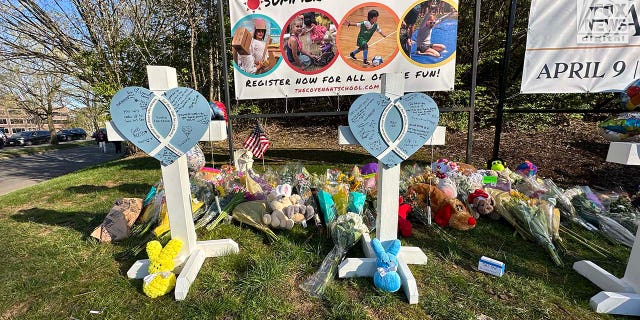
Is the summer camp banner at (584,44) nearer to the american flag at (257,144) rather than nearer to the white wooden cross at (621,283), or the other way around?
the white wooden cross at (621,283)

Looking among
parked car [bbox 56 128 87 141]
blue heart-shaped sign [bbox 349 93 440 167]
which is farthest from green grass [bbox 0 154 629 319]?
parked car [bbox 56 128 87 141]

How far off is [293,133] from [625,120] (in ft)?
29.5

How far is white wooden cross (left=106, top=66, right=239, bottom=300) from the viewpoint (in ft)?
6.94

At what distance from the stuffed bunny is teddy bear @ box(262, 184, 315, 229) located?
0.99 metres

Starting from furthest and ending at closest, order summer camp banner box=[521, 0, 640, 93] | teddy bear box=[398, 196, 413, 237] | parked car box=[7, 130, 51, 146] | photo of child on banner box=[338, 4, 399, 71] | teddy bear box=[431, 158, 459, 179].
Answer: parked car box=[7, 130, 51, 146] → photo of child on banner box=[338, 4, 399, 71] → summer camp banner box=[521, 0, 640, 93] → teddy bear box=[431, 158, 459, 179] → teddy bear box=[398, 196, 413, 237]

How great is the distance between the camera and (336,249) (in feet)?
7.83

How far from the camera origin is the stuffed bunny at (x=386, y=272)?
76.1 inches

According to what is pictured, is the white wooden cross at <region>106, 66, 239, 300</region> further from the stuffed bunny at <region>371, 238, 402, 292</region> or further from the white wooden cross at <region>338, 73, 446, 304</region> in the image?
the stuffed bunny at <region>371, 238, 402, 292</region>

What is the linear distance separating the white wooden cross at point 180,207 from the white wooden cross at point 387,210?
3.41 feet

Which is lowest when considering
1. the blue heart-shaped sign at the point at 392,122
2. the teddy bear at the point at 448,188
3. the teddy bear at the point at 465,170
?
the teddy bear at the point at 448,188

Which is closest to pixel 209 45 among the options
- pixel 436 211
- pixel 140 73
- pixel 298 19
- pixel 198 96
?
pixel 140 73

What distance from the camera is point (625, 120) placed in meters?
2.43

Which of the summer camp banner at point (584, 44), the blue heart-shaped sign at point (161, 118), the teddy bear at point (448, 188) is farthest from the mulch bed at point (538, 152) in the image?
the blue heart-shaped sign at point (161, 118)

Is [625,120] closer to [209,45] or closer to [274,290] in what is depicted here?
[274,290]
